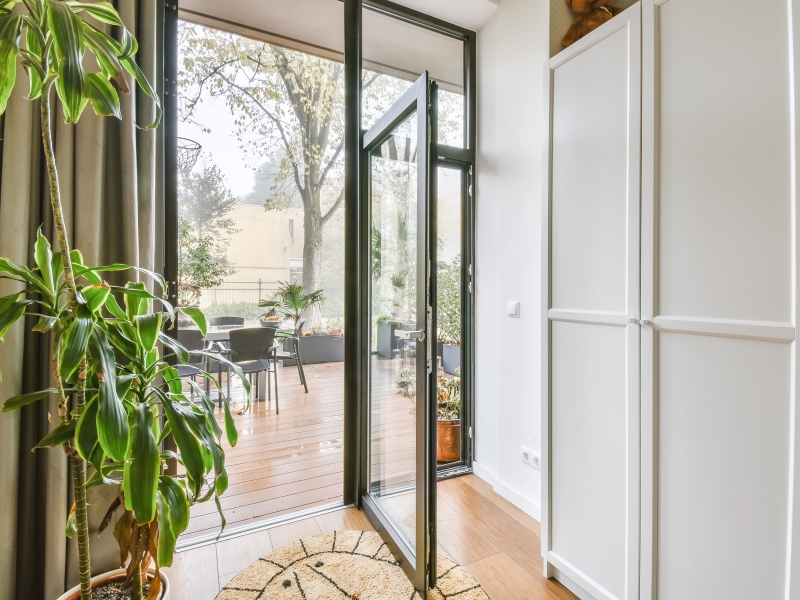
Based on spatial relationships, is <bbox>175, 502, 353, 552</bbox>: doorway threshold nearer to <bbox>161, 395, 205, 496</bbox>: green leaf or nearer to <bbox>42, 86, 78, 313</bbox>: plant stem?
<bbox>161, 395, 205, 496</bbox>: green leaf

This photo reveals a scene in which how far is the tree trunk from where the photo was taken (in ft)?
9.17

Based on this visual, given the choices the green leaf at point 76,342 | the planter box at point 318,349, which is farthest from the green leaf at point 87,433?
the planter box at point 318,349

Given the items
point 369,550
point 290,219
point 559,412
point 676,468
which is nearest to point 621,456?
point 676,468

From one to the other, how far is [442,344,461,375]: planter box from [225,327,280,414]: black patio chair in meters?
1.32

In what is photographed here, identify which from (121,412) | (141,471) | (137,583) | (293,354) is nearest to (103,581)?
(137,583)

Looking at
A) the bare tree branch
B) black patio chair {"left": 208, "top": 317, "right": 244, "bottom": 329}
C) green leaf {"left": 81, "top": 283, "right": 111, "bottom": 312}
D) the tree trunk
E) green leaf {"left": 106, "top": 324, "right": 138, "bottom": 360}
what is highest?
the bare tree branch

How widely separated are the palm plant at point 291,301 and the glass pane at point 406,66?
1.20 metres

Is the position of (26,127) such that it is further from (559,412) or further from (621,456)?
(621,456)

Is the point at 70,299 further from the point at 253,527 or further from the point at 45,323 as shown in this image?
the point at 253,527

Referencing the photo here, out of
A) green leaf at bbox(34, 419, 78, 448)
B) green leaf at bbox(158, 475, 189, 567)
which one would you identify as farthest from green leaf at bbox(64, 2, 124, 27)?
green leaf at bbox(158, 475, 189, 567)

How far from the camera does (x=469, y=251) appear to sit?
2.63 m

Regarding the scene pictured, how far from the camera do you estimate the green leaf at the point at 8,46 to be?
95 centimetres

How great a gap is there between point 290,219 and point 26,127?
4.88 ft

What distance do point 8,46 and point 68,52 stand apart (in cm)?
21
